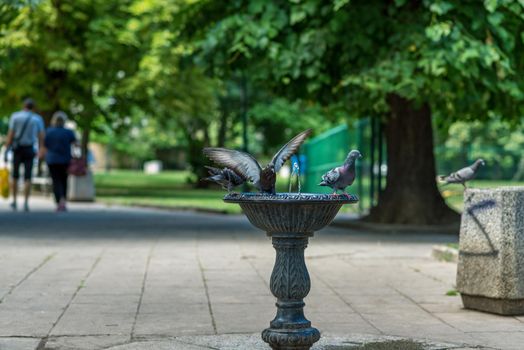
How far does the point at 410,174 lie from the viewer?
1806 centimetres

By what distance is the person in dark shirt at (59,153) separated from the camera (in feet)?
69.2

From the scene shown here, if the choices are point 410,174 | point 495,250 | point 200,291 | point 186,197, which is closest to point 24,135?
point 410,174

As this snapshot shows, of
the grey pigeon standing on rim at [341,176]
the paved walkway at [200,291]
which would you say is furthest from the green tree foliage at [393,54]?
the grey pigeon standing on rim at [341,176]

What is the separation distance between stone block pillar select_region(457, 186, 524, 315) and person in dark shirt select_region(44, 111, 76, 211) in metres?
13.6

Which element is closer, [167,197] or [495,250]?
[495,250]

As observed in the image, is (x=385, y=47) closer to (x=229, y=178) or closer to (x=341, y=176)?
(x=341, y=176)

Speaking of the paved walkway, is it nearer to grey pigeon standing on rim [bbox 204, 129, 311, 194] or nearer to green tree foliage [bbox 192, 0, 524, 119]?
grey pigeon standing on rim [bbox 204, 129, 311, 194]

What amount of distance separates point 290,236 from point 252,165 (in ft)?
1.59

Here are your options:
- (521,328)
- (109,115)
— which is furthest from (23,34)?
(521,328)

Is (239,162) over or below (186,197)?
over

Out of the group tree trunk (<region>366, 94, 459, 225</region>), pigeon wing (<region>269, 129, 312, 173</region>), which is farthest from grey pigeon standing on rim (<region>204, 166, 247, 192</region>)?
tree trunk (<region>366, 94, 459, 225</region>)

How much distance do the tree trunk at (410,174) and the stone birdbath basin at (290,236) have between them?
11.6 meters

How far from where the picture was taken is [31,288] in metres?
9.70

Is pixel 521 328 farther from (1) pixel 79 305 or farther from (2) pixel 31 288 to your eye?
(2) pixel 31 288
